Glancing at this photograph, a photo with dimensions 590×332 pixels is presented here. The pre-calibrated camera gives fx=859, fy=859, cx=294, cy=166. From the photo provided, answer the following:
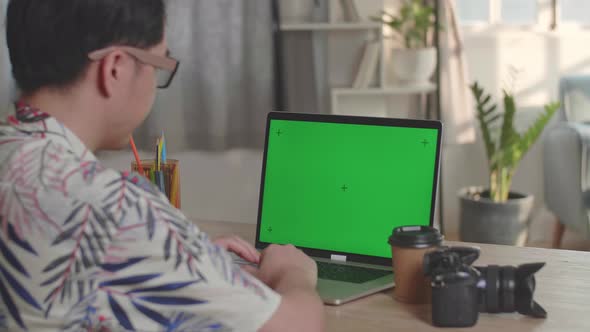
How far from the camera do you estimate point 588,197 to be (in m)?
3.44

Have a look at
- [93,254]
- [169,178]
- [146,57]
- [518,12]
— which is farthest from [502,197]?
[93,254]

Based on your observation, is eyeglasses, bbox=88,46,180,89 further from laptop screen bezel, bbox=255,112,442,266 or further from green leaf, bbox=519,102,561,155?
green leaf, bbox=519,102,561,155

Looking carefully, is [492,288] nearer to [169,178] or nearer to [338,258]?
[338,258]

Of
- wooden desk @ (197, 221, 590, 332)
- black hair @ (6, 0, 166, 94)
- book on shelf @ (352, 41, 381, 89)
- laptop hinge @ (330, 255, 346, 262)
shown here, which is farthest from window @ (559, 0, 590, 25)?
black hair @ (6, 0, 166, 94)

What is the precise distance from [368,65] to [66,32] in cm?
276

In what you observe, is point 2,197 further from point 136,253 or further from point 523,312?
point 523,312

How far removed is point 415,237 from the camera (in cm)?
134

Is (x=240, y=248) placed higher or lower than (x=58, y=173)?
lower

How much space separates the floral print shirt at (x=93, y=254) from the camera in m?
0.93

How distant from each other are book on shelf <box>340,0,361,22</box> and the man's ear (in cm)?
270

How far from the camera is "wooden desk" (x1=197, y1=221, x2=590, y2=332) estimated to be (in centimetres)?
126

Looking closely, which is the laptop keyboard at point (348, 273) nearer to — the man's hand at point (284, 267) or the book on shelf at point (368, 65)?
the man's hand at point (284, 267)

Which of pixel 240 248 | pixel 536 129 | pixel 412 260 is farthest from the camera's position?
pixel 536 129

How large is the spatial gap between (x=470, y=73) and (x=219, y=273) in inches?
130
